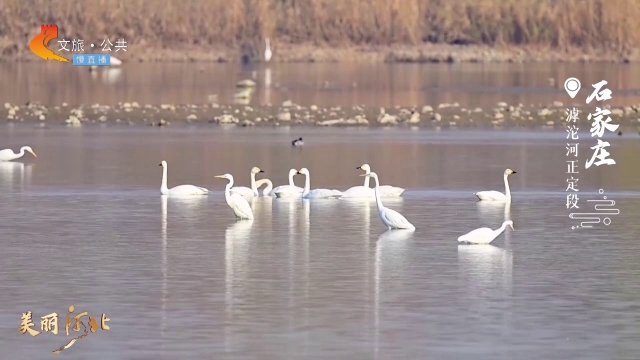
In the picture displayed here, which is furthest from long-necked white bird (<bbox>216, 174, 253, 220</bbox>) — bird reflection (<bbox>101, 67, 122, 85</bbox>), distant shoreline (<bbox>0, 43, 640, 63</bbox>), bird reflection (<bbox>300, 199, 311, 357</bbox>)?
distant shoreline (<bbox>0, 43, 640, 63</bbox>)

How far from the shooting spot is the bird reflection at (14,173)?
26.3 m

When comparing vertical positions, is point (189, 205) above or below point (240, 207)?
below

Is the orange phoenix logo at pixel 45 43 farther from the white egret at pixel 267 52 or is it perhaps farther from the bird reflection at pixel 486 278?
the bird reflection at pixel 486 278

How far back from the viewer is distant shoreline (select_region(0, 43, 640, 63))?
106062 mm

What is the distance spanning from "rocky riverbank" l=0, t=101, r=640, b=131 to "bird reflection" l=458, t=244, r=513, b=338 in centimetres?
2358

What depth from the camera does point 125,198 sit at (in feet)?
77.2

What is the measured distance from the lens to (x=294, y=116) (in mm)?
43438

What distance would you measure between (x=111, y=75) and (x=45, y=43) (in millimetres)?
22013

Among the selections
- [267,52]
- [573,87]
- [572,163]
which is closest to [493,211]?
[572,163]

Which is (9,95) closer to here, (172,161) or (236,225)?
(172,161)

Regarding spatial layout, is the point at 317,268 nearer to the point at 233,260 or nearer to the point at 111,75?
the point at 233,260

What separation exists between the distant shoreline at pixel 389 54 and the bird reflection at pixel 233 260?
277ft

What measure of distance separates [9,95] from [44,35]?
46.9 metres

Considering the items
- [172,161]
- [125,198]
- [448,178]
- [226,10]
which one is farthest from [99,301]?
[226,10]
